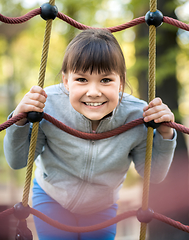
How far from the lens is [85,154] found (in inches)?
38.6

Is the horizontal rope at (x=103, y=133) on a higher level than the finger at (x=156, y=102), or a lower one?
lower

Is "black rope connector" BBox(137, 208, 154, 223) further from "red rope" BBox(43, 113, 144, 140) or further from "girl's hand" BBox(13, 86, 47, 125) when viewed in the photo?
"girl's hand" BBox(13, 86, 47, 125)

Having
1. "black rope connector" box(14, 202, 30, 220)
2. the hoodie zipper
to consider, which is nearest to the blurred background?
the hoodie zipper

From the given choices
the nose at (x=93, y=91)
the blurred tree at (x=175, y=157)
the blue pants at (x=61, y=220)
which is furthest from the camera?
the blurred tree at (x=175, y=157)

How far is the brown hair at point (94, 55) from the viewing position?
0.83 m

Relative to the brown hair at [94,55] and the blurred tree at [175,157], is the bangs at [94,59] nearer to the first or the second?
the brown hair at [94,55]

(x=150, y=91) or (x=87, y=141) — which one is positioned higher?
(x=150, y=91)

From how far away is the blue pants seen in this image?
105 cm

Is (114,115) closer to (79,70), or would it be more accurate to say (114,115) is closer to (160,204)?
(79,70)

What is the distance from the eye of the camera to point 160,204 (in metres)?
2.19

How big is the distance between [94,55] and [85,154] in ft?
1.19

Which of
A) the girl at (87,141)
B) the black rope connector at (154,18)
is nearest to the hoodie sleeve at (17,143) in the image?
the girl at (87,141)

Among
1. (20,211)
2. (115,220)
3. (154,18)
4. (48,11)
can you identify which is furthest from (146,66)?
(20,211)

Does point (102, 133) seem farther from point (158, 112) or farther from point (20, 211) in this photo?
point (20, 211)
